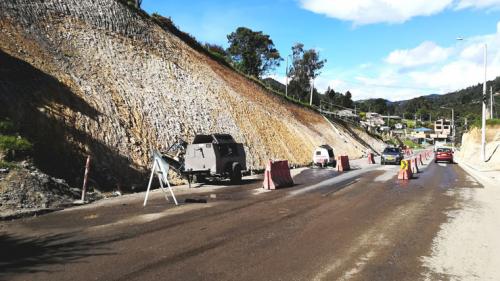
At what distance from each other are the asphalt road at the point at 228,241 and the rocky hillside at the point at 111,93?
579 cm

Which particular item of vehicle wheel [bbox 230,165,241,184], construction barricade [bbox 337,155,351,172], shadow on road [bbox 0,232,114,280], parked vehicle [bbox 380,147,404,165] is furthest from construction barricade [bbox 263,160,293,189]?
parked vehicle [bbox 380,147,404,165]

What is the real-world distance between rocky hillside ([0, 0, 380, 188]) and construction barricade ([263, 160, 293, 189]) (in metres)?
5.54

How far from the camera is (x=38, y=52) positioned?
23828 mm

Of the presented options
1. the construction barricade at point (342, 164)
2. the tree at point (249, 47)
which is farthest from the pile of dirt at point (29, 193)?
the tree at point (249, 47)

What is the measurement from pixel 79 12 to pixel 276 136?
18291mm

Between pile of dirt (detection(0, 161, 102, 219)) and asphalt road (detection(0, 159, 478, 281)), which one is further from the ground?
pile of dirt (detection(0, 161, 102, 219))

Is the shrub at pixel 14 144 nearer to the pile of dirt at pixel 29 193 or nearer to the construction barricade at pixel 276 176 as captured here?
the pile of dirt at pixel 29 193

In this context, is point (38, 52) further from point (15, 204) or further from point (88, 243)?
point (88, 243)

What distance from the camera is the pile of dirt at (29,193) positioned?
12.1 metres

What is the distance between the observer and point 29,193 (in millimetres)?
13109

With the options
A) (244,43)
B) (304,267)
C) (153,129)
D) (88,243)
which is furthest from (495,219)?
(244,43)

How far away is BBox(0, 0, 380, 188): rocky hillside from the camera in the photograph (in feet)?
61.0

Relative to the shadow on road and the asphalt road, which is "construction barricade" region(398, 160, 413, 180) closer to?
the asphalt road

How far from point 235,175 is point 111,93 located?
8.55m
